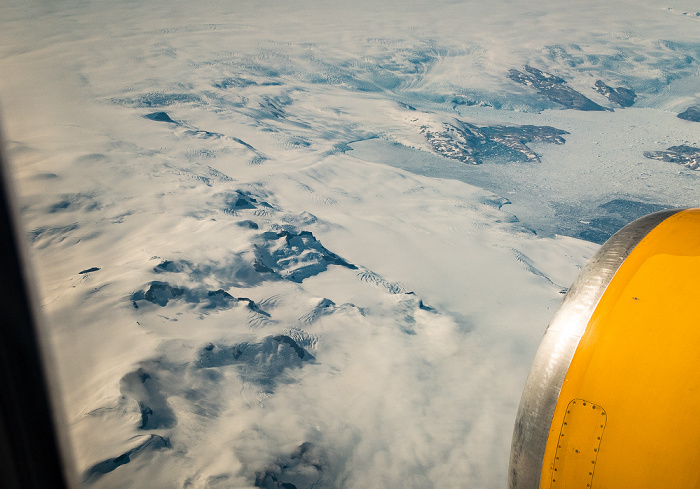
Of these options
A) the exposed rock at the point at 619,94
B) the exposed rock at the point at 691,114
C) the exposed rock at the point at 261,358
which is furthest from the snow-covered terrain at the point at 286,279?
the exposed rock at the point at 619,94

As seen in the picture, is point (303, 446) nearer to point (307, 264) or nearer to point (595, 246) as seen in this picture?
point (307, 264)

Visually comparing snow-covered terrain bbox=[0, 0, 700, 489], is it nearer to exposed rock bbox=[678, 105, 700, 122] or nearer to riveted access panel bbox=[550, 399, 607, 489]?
riveted access panel bbox=[550, 399, 607, 489]

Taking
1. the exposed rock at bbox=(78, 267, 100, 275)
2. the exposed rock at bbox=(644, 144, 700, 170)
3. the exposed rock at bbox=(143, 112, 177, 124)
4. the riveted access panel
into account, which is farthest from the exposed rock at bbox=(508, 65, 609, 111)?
the riveted access panel

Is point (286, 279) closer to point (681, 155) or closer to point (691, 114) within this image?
point (681, 155)

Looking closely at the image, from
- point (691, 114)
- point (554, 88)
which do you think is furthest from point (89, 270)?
point (691, 114)

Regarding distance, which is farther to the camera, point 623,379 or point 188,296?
point 188,296
